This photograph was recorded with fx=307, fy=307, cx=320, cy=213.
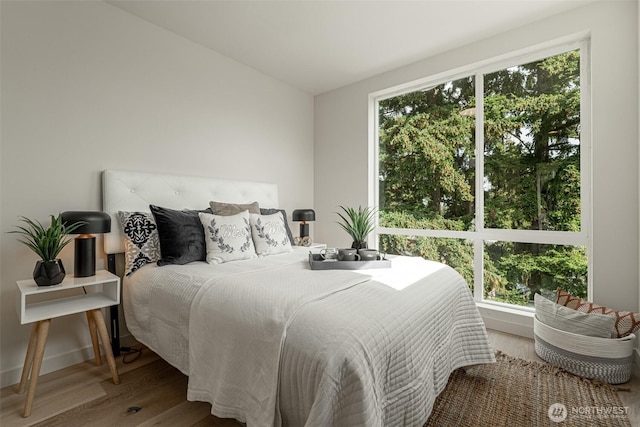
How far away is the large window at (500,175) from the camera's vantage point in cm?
255

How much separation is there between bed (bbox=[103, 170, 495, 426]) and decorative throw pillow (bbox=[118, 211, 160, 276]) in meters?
0.06

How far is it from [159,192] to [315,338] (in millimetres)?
2045

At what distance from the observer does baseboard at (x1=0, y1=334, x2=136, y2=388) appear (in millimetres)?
1906

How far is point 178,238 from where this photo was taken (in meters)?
2.17

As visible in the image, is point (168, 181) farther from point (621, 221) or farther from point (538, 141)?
point (621, 221)

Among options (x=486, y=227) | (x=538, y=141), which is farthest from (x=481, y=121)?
(x=486, y=227)

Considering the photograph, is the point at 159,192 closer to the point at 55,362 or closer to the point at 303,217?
the point at 55,362

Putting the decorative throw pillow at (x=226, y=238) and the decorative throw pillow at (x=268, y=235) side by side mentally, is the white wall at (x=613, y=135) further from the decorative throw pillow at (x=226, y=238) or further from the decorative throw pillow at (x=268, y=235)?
the decorative throw pillow at (x=226, y=238)

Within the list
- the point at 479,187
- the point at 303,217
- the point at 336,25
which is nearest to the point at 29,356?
the point at 303,217

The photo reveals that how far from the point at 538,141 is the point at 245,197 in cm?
278

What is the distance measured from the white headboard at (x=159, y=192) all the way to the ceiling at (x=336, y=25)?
1.29 m

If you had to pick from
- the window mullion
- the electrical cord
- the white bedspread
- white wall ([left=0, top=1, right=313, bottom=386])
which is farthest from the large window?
the electrical cord

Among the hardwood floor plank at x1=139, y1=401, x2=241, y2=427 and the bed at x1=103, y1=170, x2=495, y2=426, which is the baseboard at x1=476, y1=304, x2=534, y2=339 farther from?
the hardwood floor plank at x1=139, y1=401, x2=241, y2=427

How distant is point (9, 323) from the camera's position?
1946 millimetres
